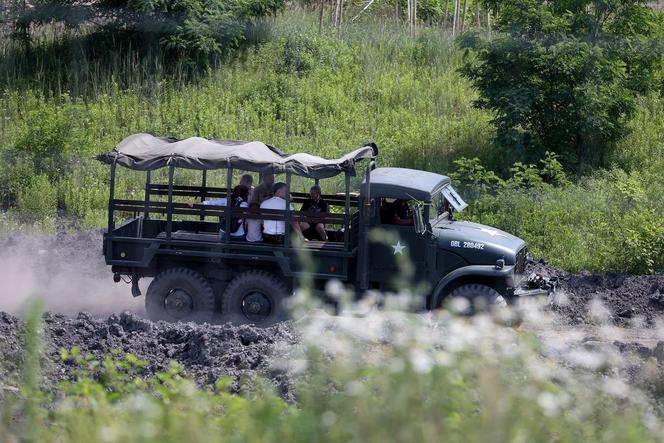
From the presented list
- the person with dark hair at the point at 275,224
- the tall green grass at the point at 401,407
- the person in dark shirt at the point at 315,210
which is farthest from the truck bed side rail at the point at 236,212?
the tall green grass at the point at 401,407

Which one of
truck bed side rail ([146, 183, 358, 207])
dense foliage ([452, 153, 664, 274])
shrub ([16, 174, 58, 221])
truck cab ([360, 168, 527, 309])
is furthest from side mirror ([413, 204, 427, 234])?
shrub ([16, 174, 58, 221])

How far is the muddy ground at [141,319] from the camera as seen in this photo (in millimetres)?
10156

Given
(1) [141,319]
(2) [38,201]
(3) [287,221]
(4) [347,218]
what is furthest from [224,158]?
(2) [38,201]

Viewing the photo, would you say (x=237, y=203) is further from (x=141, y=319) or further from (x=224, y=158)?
(x=141, y=319)

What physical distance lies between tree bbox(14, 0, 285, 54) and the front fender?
39.8ft

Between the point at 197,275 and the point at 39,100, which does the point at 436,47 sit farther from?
the point at 197,275

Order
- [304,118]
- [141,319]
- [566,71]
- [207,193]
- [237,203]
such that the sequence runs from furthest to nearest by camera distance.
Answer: [304,118] < [566,71] < [207,193] < [237,203] < [141,319]

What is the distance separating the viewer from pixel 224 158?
41.6 ft

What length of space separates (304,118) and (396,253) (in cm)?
1009

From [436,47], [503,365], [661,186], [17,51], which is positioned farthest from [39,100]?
[503,365]

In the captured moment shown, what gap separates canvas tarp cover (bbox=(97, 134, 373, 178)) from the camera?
Answer: 1256 cm

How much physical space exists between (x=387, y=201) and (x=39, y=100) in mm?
12064

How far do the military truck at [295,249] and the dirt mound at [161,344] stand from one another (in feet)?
3.98

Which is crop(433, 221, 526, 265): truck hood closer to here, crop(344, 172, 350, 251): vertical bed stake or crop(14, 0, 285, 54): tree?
crop(344, 172, 350, 251): vertical bed stake
